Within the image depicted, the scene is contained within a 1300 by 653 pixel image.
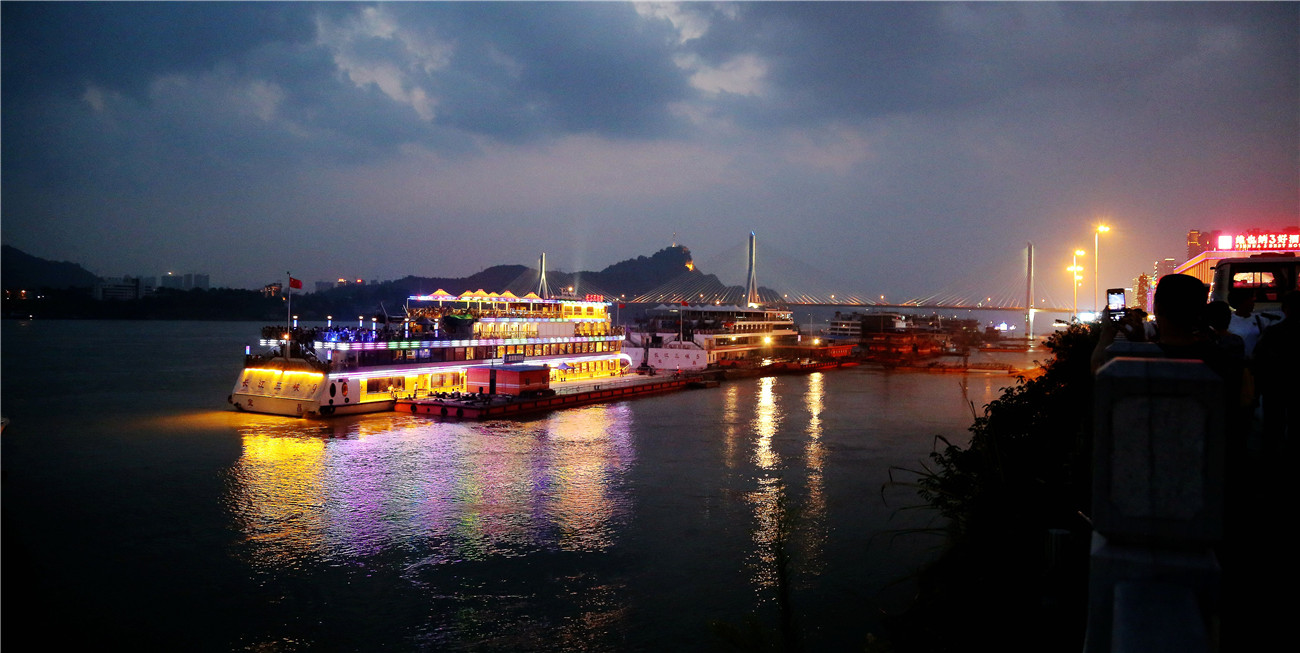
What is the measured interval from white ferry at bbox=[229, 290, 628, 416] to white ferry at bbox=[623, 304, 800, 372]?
7.06 meters

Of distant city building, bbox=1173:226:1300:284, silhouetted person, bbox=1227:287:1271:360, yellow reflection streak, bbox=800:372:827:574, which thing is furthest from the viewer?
distant city building, bbox=1173:226:1300:284

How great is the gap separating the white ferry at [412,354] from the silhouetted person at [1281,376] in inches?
997

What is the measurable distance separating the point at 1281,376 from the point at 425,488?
1540 cm

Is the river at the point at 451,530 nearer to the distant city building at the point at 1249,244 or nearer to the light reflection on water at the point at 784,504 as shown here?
the light reflection on water at the point at 784,504

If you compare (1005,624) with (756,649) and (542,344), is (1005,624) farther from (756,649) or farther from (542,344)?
(542,344)

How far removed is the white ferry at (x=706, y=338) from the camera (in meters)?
46.6

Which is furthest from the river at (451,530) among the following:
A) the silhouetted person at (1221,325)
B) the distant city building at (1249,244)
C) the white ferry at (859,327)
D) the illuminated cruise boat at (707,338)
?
the white ferry at (859,327)

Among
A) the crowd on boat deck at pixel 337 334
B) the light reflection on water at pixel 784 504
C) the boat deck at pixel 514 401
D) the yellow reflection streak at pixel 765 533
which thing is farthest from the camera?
the boat deck at pixel 514 401

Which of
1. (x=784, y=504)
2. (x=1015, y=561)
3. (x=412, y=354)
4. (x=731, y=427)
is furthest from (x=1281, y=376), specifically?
(x=412, y=354)

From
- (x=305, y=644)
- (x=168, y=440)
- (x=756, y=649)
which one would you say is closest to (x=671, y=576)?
(x=305, y=644)

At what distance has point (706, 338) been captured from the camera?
48906mm

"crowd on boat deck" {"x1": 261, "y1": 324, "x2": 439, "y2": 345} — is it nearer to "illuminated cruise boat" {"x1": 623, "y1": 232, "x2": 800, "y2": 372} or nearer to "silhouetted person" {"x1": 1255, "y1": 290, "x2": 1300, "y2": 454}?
"illuminated cruise boat" {"x1": 623, "y1": 232, "x2": 800, "y2": 372}

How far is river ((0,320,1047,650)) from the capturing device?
9.70 m

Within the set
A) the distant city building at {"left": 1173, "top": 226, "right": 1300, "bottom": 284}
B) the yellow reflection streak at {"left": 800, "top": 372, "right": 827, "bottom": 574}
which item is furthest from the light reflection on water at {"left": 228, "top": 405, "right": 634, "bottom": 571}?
the distant city building at {"left": 1173, "top": 226, "right": 1300, "bottom": 284}
